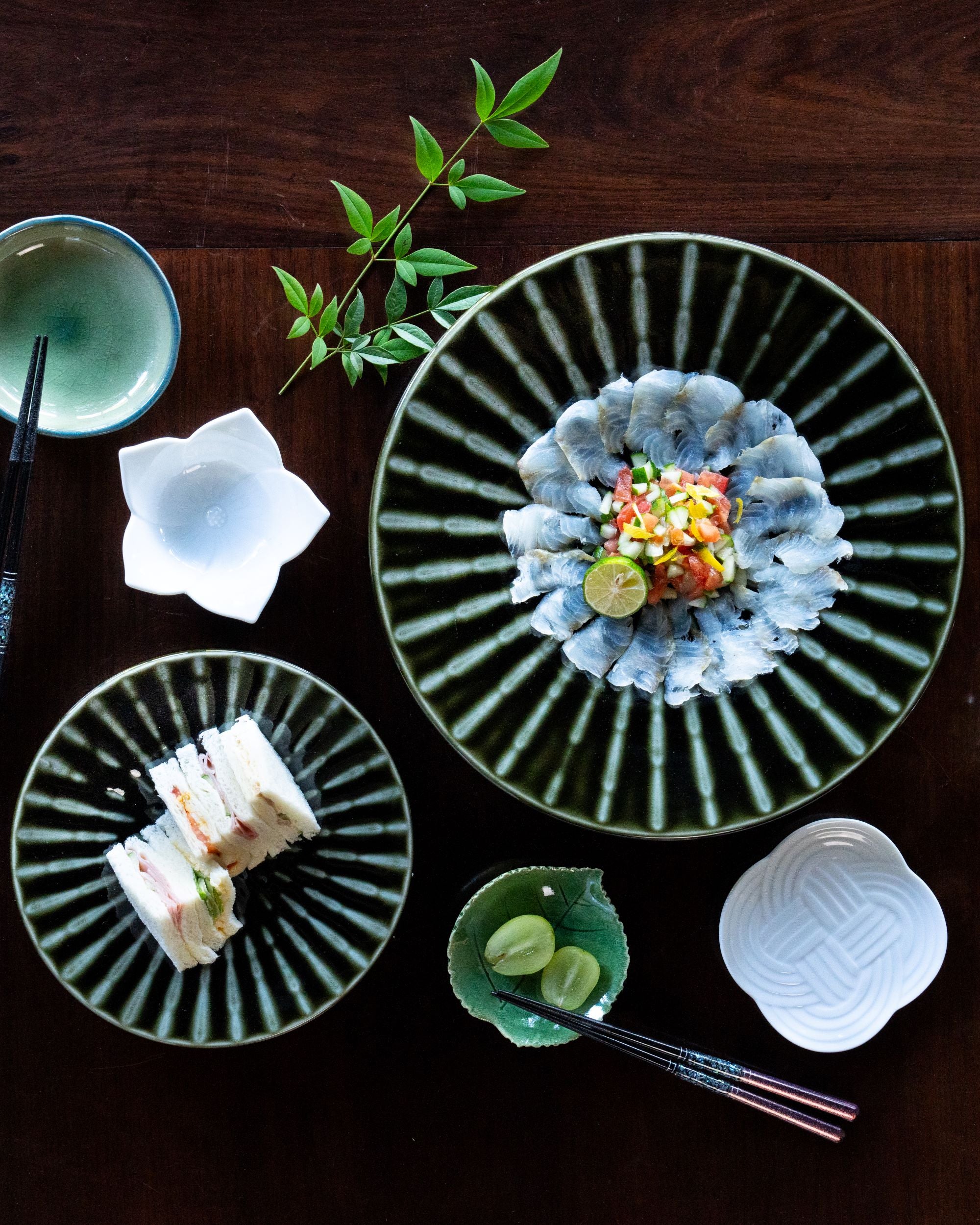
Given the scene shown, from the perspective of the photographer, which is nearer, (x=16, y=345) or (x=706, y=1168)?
(x=16, y=345)

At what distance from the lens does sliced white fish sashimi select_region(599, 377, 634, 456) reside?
1.18 meters

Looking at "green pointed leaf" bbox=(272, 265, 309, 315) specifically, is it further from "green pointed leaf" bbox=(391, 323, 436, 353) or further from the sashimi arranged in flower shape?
the sashimi arranged in flower shape

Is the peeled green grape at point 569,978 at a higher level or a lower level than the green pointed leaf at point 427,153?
lower

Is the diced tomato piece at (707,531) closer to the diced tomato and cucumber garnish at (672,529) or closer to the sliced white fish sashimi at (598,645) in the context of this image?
the diced tomato and cucumber garnish at (672,529)

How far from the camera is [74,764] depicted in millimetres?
1251

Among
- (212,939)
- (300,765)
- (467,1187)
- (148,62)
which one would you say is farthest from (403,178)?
(467,1187)

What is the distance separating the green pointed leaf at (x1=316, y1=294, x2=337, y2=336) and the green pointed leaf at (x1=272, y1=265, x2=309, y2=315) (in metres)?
0.02

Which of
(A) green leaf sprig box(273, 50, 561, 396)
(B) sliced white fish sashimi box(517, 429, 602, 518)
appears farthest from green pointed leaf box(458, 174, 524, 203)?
(B) sliced white fish sashimi box(517, 429, 602, 518)

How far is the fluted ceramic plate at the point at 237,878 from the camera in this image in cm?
125

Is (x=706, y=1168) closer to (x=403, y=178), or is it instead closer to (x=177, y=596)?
(x=177, y=596)

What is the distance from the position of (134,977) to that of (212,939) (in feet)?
0.40

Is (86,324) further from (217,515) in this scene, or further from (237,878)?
(237,878)

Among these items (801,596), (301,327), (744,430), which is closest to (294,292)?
(301,327)

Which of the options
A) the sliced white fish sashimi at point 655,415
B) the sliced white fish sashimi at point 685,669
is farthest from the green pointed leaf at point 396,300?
the sliced white fish sashimi at point 685,669
